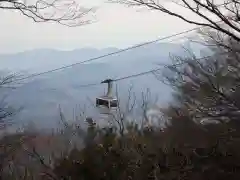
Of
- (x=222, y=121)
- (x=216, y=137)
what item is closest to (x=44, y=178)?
(x=216, y=137)

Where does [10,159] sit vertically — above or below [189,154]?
below

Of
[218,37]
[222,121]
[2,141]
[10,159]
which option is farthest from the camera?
[10,159]

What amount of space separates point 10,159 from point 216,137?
12.9 meters

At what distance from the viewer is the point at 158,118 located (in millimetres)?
14594

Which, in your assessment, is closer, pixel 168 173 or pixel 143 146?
pixel 168 173

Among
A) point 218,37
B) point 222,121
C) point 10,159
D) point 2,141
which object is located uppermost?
point 218,37

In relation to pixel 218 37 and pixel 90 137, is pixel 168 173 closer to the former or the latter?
pixel 90 137

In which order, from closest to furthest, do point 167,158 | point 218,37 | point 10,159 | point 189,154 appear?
point 218,37 < point 189,154 < point 167,158 < point 10,159

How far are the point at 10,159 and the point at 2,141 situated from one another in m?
4.13

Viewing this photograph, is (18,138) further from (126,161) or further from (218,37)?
(218,37)

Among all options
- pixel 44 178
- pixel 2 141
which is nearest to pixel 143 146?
pixel 44 178

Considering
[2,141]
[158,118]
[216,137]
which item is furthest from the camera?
[2,141]

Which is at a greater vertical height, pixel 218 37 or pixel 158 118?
pixel 218 37

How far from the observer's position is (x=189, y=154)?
31.2ft
